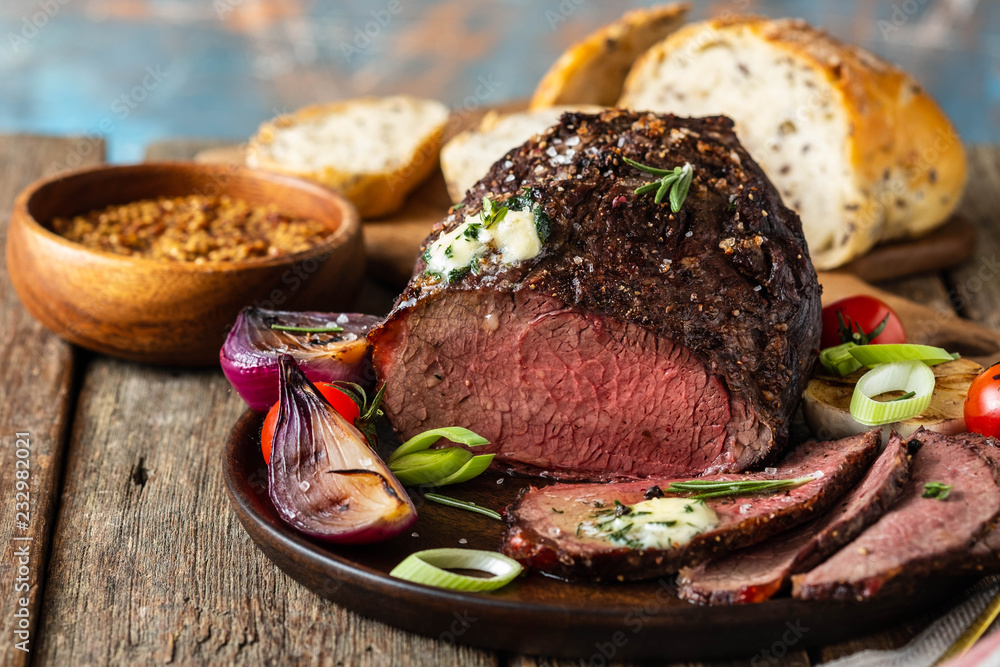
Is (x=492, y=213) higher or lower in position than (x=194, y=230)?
higher

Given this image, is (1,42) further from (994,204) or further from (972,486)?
(972,486)

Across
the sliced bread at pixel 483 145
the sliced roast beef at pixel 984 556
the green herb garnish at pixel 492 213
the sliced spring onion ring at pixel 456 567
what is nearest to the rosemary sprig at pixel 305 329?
the green herb garnish at pixel 492 213

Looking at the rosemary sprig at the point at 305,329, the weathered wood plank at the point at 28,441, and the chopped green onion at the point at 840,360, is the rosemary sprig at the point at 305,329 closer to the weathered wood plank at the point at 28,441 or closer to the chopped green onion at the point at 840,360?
the weathered wood plank at the point at 28,441

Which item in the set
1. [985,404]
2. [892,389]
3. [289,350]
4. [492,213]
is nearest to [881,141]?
[892,389]

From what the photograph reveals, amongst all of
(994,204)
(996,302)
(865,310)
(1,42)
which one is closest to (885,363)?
(865,310)

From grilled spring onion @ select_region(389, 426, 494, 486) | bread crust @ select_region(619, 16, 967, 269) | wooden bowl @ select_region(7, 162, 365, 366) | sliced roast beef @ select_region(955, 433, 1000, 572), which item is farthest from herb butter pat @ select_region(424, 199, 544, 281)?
bread crust @ select_region(619, 16, 967, 269)

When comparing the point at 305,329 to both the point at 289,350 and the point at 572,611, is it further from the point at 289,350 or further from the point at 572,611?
the point at 572,611
